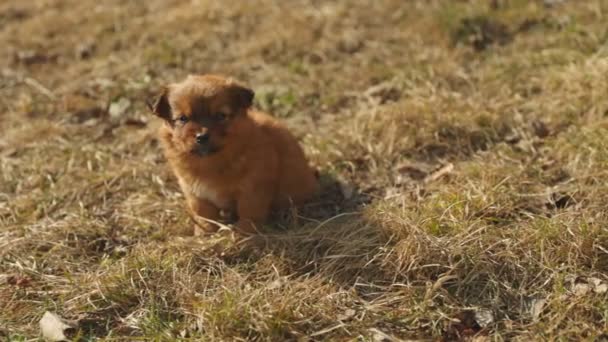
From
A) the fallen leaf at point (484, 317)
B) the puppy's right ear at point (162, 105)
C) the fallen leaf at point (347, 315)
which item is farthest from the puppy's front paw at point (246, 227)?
the fallen leaf at point (484, 317)

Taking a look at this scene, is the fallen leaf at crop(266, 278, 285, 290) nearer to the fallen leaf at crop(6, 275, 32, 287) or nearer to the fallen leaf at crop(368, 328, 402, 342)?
the fallen leaf at crop(368, 328, 402, 342)

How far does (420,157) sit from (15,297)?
292 cm

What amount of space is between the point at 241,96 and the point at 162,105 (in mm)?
483

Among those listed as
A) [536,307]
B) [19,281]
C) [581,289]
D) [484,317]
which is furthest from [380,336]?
[19,281]

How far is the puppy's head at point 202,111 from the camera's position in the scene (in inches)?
170

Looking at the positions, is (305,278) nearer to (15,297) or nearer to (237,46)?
(15,297)

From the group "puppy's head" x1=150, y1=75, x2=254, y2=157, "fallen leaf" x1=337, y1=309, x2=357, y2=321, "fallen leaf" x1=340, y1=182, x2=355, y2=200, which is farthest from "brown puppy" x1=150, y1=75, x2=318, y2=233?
"fallen leaf" x1=337, y1=309, x2=357, y2=321

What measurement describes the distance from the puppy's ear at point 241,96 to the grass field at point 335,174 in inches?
31.6

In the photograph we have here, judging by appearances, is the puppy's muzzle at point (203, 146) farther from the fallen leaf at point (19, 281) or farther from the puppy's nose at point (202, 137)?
the fallen leaf at point (19, 281)

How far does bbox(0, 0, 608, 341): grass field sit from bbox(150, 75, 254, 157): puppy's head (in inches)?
24.3

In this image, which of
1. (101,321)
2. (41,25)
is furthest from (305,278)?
(41,25)

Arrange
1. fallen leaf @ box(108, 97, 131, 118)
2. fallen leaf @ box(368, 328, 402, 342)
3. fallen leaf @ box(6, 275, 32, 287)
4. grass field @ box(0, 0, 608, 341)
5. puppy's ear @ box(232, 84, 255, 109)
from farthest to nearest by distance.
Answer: fallen leaf @ box(108, 97, 131, 118) → puppy's ear @ box(232, 84, 255, 109) → fallen leaf @ box(6, 275, 32, 287) → grass field @ box(0, 0, 608, 341) → fallen leaf @ box(368, 328, 402, 342)

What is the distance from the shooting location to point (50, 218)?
496cm

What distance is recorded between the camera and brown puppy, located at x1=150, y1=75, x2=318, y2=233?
171 inches
